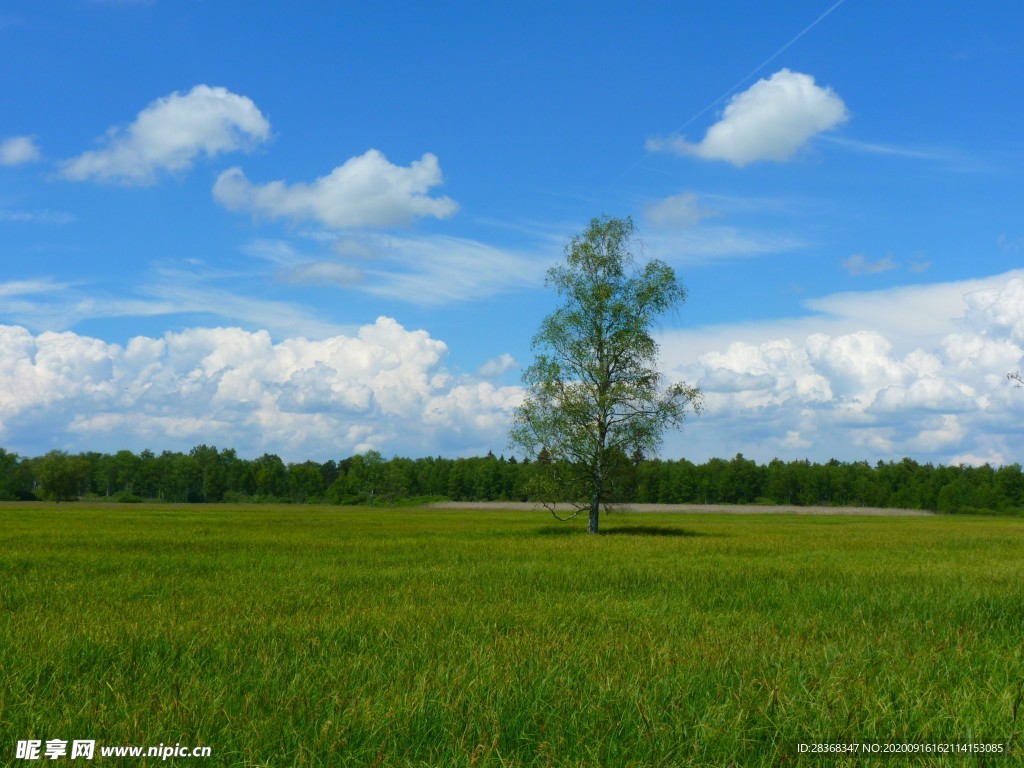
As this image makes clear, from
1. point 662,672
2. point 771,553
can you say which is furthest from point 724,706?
point 771,553

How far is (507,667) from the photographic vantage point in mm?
7355

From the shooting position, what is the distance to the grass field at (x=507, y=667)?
17.7 ft

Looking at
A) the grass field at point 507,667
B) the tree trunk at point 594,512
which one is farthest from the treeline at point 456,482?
the grass field at point 507,667

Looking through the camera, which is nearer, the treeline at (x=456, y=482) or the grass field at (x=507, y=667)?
the grass field at (x=507, y=667)

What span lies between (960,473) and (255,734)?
193542 millimetres

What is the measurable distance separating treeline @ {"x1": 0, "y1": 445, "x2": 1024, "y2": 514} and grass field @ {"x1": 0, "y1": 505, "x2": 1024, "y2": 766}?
139306 mm

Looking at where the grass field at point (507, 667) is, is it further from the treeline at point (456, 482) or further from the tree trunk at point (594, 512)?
the treeline at point (456, 482)

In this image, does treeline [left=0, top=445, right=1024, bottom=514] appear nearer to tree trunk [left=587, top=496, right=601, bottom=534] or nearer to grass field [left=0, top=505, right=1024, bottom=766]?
tree trunk [left=587, top=496, right=601, bottom=534]

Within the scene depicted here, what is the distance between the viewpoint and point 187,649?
8.35m

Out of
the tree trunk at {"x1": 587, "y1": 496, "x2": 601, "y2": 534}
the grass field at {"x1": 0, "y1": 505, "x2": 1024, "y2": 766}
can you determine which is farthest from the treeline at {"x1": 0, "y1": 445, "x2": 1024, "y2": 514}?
the grass field at {"x1": 0, "y1": 505, "x2": 1024, "y2": 766}

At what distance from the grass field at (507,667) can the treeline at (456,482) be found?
13931cm

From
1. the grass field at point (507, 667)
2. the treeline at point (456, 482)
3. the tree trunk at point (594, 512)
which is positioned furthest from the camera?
the treeline at point (456, 482)

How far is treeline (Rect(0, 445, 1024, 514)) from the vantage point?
14750 cm

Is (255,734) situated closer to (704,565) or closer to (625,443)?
(704,565)
